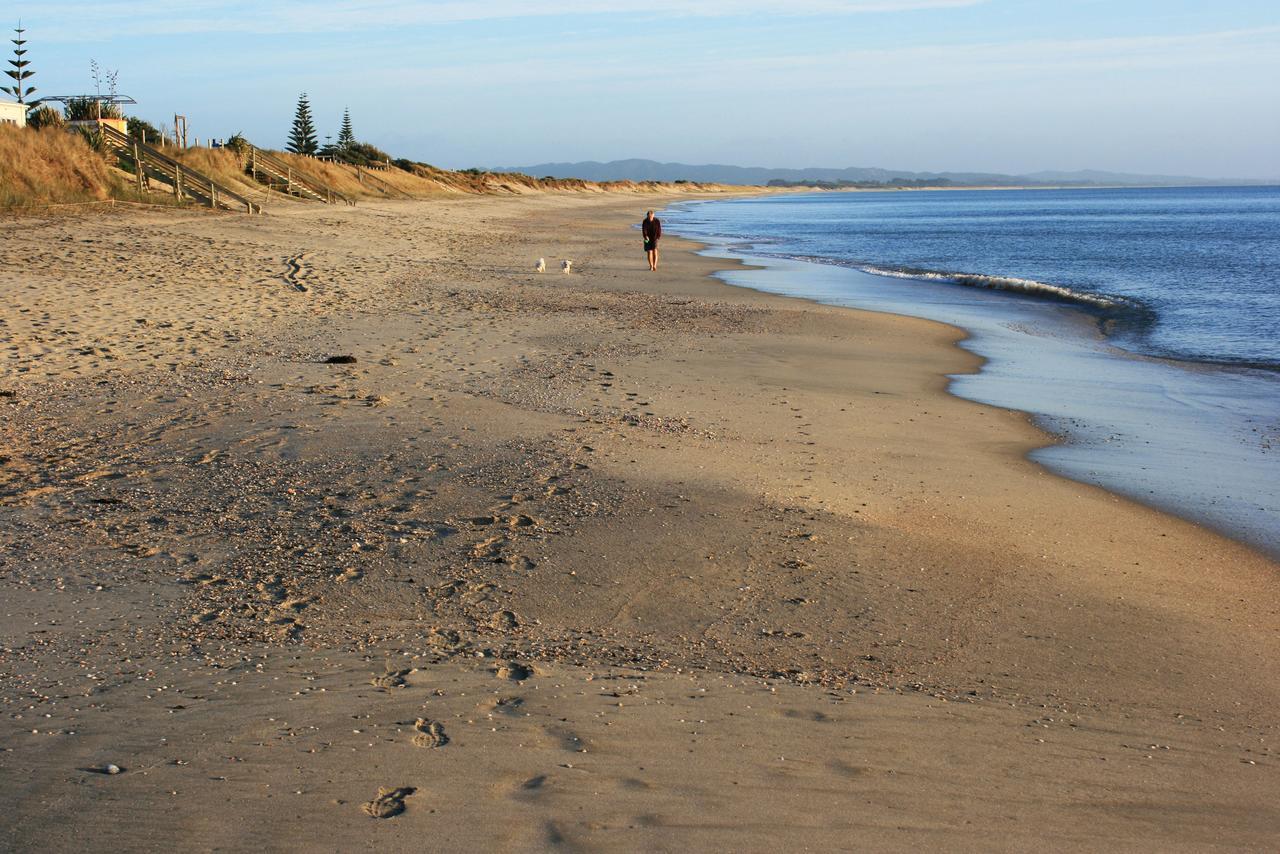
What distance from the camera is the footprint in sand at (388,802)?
309cm

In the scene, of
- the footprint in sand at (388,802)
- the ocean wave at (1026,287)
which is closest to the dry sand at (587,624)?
the footprint in sand at (388,802)

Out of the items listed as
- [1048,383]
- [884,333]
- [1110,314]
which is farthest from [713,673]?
[1110,314]

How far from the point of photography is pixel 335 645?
432cm

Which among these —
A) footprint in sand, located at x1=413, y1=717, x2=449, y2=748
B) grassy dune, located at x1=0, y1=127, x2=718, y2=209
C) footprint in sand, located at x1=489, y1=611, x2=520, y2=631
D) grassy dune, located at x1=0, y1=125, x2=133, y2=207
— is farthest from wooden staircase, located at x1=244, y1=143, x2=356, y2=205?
footprint in sand, located at x1=413, y1=717, x2=449, y2=748

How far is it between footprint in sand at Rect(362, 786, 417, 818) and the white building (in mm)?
35896

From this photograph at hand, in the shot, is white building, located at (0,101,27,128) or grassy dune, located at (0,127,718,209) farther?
white building, located at (0,101,27,128)

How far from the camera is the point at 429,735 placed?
354 centimetres

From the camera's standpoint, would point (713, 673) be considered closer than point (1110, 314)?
Yes

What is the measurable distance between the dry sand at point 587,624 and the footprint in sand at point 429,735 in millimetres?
16

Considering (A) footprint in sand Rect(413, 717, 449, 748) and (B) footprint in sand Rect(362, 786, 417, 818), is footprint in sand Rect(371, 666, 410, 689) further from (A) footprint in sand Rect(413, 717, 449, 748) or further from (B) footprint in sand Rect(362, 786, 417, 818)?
(B) footprint in sand Rect(362, 786, 417, 818)

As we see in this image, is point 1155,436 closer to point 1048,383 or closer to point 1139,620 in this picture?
point 1048,383

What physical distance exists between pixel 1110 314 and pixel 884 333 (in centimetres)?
727

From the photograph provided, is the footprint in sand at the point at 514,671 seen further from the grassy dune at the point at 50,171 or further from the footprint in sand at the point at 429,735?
the grassy dune at the point at 50,171

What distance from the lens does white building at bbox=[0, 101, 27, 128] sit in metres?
33.1
